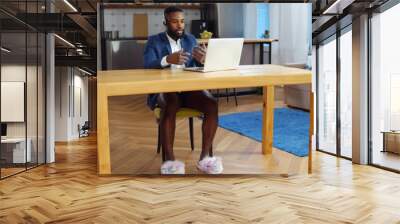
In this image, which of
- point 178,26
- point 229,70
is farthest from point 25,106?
point 229,70

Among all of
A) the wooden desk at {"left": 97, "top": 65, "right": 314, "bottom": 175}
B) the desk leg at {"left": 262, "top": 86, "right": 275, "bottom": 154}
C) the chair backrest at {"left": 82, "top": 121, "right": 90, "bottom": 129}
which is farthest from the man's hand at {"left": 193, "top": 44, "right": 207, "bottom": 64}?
the chair backrest at {"left": 82, "top": 121, "right": 90, "bottom": 129}

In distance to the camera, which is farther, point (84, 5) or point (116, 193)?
point (84, 5)

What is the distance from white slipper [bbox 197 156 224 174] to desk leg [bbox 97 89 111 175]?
3.17 ft

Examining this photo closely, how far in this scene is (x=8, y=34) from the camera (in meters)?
6.70

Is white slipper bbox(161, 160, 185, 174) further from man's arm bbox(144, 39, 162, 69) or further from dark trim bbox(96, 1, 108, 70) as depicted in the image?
dark trim bbox(96, 1, 108, 70)

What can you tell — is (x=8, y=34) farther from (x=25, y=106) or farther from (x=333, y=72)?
(x=333, y=72)

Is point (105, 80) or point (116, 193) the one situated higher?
point (105, 80)

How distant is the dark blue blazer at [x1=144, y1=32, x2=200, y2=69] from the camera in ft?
14.8

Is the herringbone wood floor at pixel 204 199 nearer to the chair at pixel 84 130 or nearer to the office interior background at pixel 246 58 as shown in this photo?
the office interior background at pixel 246 58

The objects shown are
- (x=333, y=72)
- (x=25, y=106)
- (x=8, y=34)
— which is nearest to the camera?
(x=8, y=34)

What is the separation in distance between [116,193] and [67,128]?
1180 cm

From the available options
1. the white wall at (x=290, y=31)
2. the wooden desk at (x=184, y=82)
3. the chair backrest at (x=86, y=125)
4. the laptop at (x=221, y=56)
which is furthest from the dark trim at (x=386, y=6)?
the chair backrest at (x=86, y=125)

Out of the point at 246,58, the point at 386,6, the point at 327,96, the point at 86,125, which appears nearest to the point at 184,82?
the point at 246,58

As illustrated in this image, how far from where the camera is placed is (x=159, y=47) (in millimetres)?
4594
